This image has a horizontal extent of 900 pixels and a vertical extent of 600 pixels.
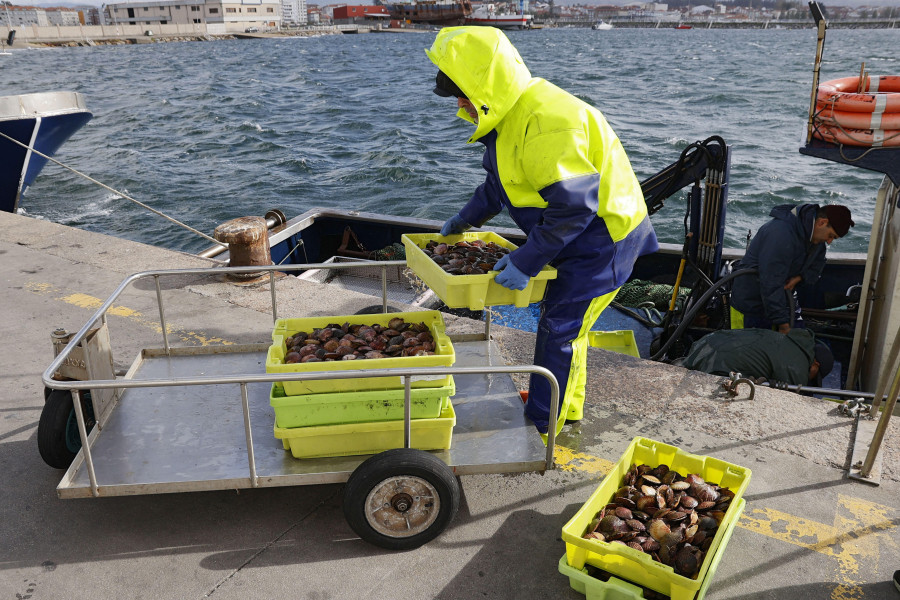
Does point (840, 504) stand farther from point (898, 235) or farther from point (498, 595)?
point (898, 235)

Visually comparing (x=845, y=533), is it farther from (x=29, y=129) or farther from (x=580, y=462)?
(x=29, y=129)

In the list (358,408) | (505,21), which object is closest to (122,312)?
(358,408)

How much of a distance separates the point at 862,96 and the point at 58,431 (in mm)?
6212

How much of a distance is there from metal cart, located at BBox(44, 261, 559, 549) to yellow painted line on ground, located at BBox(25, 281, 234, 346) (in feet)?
4.47

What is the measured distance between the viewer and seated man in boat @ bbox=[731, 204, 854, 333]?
621 cm

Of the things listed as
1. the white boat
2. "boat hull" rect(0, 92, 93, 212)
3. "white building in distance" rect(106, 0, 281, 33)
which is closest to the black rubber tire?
"boat hull" rect(0, 92, 93, 212)

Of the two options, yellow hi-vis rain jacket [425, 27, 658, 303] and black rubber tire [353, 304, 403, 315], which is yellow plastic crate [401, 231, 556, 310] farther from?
black rubber tire [353, 304, 403, 315]

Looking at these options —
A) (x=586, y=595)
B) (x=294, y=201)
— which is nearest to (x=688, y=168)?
(x=586, y=595)

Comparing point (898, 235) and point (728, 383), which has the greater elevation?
point (898, 235)

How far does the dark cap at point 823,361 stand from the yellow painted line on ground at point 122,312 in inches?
212

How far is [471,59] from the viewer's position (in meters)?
3.49

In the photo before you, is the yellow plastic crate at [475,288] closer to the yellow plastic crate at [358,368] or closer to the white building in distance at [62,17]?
the yellow plastic crate at [358,368]

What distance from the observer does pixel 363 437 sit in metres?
3.60

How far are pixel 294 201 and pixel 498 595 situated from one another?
17279 millimetres
